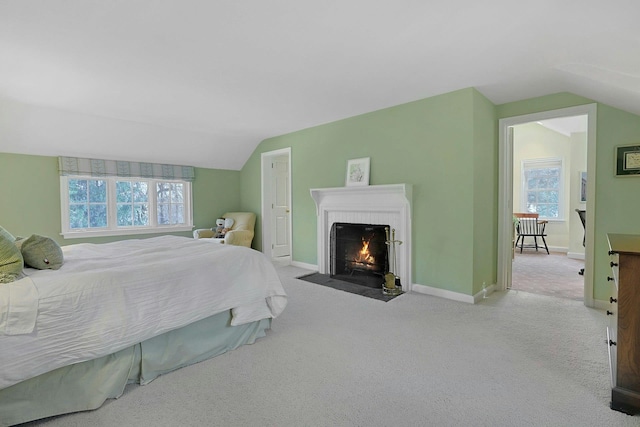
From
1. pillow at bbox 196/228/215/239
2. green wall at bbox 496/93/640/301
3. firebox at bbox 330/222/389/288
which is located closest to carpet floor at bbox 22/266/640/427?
green wall at bbox 496/93/640/301

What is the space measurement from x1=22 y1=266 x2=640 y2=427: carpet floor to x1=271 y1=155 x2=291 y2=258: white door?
3.03 m

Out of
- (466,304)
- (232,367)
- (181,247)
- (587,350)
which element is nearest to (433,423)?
(232,367)

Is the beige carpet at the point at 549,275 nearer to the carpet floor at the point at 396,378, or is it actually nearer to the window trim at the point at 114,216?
the carpet floor at the point at 396,378

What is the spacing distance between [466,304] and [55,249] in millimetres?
3566

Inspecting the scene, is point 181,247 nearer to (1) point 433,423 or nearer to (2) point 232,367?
(2) point 232,367

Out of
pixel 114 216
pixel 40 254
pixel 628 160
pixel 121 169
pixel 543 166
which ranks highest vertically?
pixel 543 166

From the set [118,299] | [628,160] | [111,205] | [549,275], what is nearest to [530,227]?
[549,275]

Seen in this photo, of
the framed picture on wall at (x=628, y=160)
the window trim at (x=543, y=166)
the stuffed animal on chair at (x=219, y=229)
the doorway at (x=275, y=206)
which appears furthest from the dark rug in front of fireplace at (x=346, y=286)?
the window trim at (x=543, y=166)

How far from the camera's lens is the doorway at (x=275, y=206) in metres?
5.75

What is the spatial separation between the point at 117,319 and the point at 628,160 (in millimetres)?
4383

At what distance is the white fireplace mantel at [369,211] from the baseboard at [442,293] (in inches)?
4.2

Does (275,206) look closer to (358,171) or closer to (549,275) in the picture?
(358,171)

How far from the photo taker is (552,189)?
265 inches

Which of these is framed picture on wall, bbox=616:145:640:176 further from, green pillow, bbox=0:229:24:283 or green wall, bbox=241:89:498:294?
green pillow, bbox=0:229:24:283
